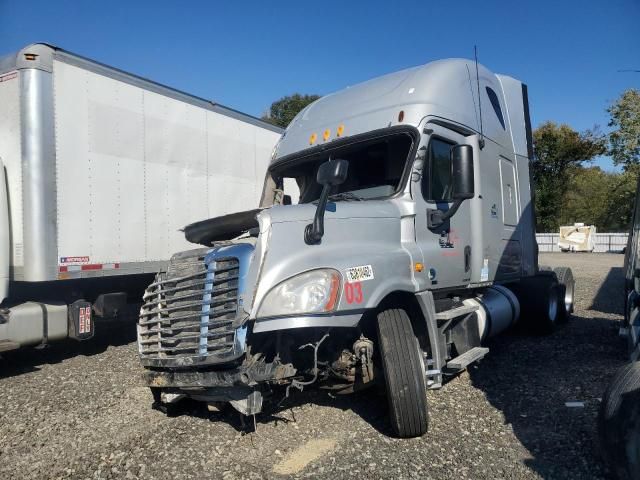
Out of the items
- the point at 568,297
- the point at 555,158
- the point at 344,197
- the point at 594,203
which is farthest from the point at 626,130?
the point at 344,197

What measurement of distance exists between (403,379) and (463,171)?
1.92 meters

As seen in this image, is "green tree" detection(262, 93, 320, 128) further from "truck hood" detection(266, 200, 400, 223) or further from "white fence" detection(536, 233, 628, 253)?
"truck hood" detection(266, 200, 400, 223)

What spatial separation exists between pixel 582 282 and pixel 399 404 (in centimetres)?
1341

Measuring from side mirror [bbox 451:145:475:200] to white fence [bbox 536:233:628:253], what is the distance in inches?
1270

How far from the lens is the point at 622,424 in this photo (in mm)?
3156

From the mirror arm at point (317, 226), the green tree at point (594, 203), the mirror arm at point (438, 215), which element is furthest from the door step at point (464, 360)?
the green tree at point (594, 203)

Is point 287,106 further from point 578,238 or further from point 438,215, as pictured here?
point 438,215

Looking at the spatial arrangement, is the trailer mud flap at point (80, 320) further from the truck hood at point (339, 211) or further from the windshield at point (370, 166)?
the truck hood at point (339, 211)

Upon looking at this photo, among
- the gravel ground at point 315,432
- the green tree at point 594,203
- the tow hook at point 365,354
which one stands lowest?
the gravel ground at point 315,432

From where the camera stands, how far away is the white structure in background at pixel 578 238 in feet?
108

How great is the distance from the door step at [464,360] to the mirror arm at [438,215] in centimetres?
126

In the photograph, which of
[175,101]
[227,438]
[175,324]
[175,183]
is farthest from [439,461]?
[175,101]

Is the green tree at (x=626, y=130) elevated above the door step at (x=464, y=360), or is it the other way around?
the green tree at (x=626, y=130)

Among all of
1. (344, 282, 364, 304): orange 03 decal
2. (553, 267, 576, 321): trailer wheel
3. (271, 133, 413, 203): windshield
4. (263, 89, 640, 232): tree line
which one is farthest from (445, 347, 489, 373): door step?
(263, 89, 640, 232): tree line
